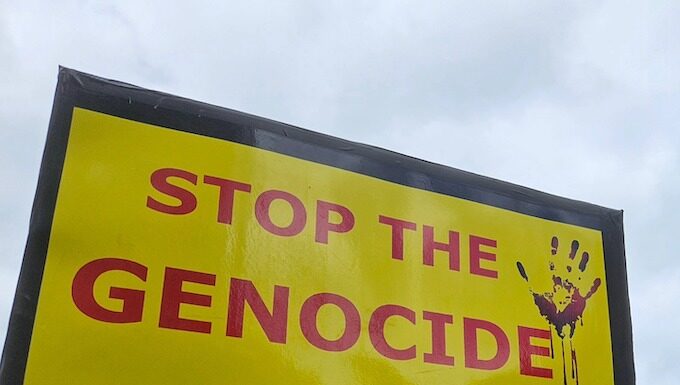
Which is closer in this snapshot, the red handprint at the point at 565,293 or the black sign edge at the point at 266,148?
the black sign edge at the point at 266,148

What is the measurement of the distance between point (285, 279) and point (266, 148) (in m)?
0.56

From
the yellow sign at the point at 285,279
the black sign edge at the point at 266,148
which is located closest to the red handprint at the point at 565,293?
the yellow sign at the point at 285,279

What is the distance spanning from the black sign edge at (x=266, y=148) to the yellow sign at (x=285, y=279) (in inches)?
1.4

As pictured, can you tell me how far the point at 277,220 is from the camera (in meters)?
3.25

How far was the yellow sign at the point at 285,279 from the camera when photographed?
2.82m

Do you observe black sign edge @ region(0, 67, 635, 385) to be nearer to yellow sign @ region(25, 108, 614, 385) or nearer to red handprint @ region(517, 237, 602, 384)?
yellow sign @ region(25, 108, 614, 385)

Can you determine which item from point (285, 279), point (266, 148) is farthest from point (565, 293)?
point (266, 148)

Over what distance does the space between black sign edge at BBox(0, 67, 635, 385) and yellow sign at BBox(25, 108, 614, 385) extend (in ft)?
0.12

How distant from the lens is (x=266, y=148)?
3.34 m

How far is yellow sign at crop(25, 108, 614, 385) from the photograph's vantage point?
2.82 m

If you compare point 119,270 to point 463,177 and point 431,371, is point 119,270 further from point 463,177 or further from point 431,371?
point 463,177

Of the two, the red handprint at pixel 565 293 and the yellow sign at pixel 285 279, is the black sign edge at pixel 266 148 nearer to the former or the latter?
the yellow sign at pixel 285 279

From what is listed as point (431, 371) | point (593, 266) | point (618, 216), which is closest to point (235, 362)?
point (431, 371)

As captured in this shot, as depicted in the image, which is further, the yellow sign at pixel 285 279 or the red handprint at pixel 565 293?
the red handprint at pixel 565 293
